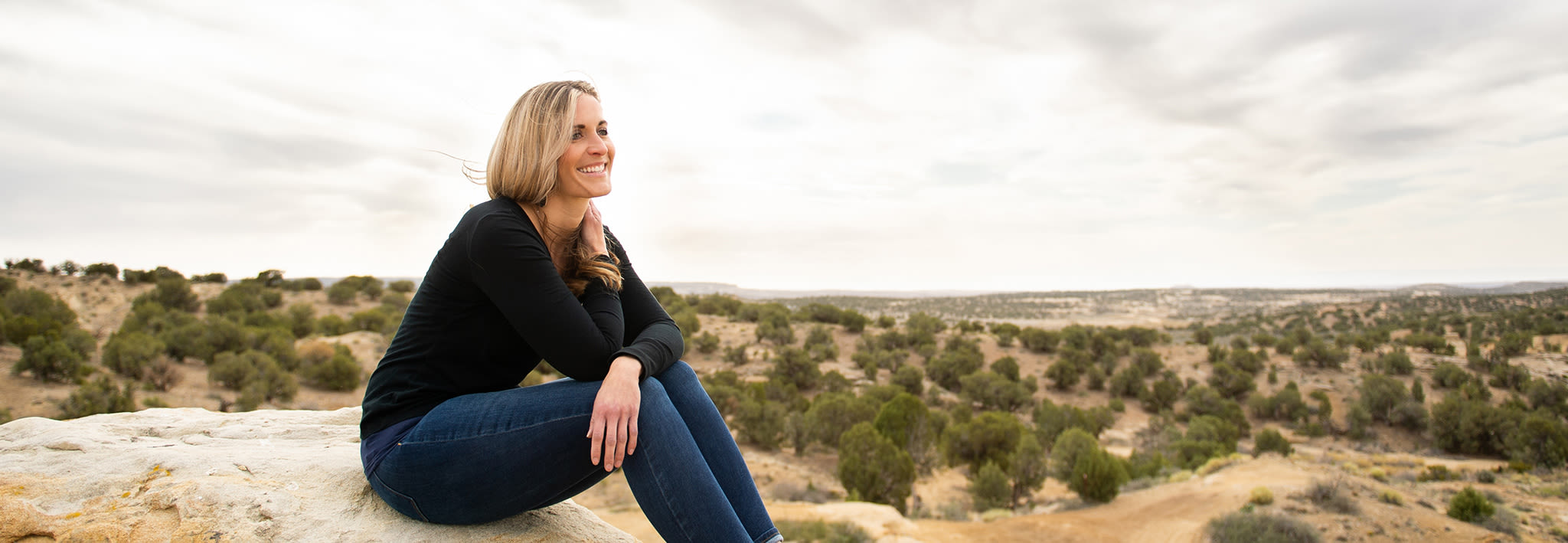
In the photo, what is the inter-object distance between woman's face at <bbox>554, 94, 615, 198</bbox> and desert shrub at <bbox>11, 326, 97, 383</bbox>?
24.8 meters

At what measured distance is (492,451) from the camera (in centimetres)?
185

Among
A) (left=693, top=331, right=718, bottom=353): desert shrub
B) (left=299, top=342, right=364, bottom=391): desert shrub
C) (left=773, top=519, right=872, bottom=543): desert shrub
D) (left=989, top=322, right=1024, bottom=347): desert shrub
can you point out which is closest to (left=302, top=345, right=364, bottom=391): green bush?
(left=299, top=342, right=364, bottom=391): desert shrub

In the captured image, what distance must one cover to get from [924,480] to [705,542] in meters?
21.5

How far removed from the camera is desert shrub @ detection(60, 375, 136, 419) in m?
16.0

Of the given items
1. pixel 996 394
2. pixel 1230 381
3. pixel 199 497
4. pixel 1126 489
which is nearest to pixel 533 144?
pixel 199 497

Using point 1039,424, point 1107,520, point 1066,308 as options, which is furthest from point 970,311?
point 1107,520

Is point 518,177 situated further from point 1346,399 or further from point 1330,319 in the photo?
point 1330,319

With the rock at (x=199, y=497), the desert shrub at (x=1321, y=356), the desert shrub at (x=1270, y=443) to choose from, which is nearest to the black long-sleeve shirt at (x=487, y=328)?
the rock at (x=199, y=497)

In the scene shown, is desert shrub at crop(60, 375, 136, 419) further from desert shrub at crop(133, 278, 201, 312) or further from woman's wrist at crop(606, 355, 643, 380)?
woman's wrist at crop(606, 355, 643, 380)

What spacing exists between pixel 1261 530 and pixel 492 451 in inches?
569

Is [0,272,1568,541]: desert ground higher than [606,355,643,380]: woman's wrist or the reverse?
the reverse

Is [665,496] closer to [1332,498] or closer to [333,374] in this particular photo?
[1332,498]

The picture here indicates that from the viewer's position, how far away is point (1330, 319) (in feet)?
189

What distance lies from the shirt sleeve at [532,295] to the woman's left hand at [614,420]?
154 millimetres
